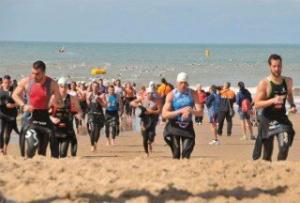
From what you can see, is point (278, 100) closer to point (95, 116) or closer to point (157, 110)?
point (157, 110)

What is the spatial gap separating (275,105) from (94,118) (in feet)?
28.2

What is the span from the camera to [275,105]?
908cm

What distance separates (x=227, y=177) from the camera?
27.5 ft

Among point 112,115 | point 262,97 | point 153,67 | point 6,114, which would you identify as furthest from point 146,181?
point 153,67

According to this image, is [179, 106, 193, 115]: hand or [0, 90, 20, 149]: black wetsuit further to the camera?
[0, 90, 20, 149]: black wetsuit

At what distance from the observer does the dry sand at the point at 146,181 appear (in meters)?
7.49

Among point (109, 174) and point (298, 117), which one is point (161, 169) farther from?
point (298, 117)

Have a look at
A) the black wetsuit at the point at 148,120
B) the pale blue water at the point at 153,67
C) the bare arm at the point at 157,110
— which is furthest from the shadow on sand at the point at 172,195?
the pale blue water at the point at 153,67

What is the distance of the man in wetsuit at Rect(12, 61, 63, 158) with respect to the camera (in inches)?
378

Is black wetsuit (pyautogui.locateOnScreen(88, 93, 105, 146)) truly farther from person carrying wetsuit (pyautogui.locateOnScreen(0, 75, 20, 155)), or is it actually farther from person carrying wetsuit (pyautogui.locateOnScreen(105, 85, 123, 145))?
person carrying wetsuit (pyautogui.locateOnScreen(0, 75, 20, 155))

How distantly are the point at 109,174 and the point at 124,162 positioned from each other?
87 centimetres

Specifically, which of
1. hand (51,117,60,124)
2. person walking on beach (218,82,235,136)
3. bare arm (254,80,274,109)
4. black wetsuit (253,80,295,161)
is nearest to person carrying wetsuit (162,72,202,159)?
black wetsuit (253,80,295,161)

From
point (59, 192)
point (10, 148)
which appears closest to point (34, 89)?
point (59, 192)

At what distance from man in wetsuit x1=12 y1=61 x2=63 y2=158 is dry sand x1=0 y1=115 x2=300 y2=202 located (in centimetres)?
44
